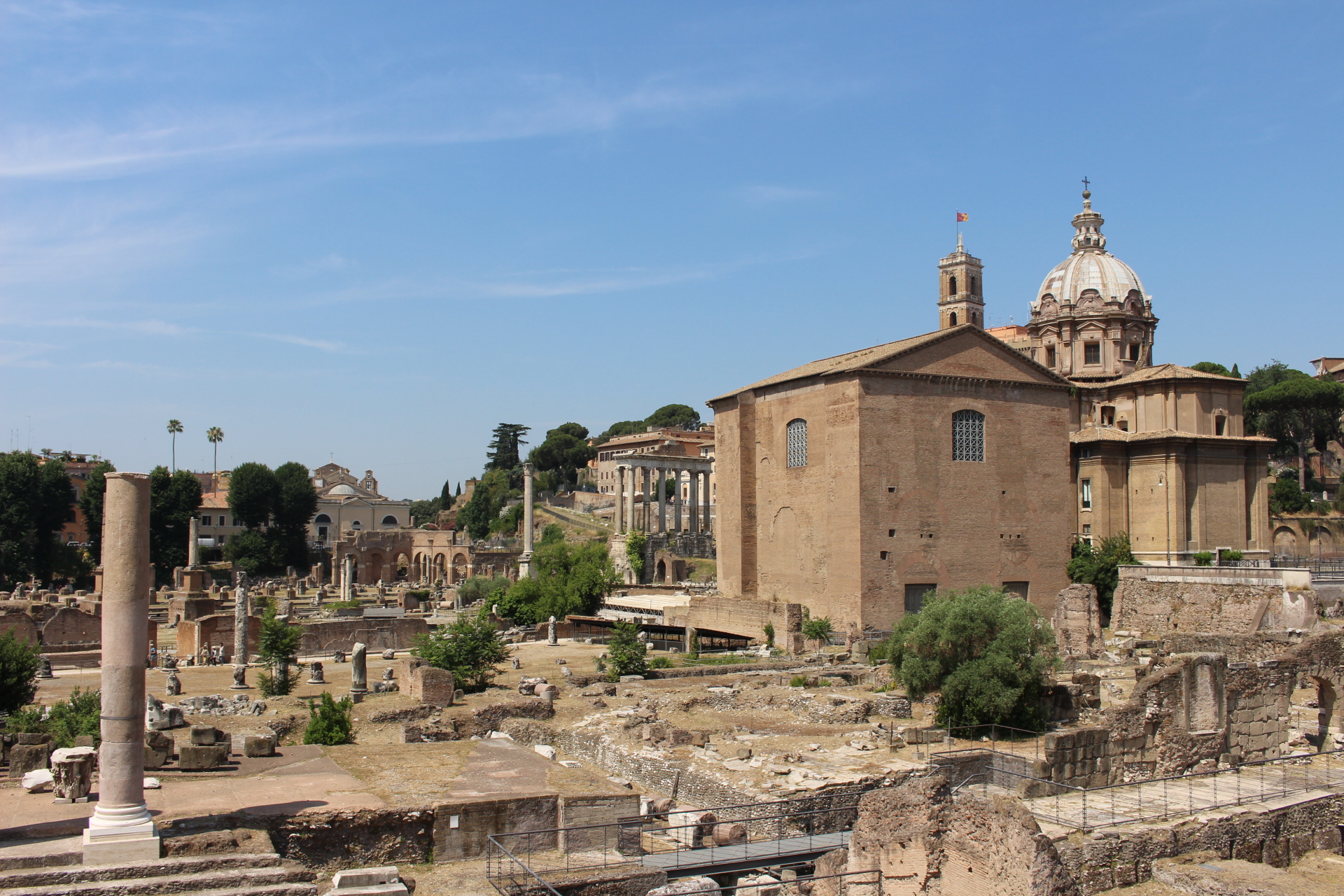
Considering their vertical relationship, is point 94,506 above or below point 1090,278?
below

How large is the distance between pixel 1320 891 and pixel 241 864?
1126 cm

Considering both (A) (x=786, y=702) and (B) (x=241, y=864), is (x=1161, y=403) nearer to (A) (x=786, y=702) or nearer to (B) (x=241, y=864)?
(A) (x=786, y=702)

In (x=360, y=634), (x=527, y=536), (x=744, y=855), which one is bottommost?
(x=744, y=855)

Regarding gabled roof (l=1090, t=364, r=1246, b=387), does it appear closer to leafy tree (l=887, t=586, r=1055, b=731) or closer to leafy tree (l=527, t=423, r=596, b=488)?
leafy tree (l=887, t=586, r=1055, b=731)

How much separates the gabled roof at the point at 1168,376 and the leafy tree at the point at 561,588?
2124 centimetres

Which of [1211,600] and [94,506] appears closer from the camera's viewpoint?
[1211,600]

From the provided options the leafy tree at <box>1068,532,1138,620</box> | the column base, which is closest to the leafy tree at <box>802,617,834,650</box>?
the leafy tree at <box>1068,532,1138,620</box>

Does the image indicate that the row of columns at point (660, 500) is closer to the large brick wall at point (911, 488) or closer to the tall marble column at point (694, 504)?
the tall marble column at point (694, 504)

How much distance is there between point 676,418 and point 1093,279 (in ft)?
260

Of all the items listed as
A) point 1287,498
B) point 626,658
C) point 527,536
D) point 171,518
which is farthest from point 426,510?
point 626,658

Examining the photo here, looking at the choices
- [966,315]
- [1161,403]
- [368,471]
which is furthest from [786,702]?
[368,471]

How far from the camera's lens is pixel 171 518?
6206 centimetres

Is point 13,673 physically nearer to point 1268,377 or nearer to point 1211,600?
point 1211,600

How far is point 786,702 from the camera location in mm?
22453
